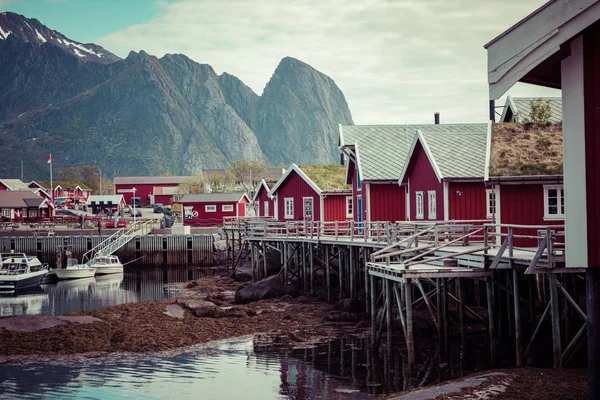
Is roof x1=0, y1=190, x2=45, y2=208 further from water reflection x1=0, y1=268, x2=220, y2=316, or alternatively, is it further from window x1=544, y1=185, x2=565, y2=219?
window x1=544, y1=185, x2=565, y2=219

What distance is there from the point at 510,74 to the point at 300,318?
2043 centimetres

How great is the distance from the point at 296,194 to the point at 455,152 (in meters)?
17.0

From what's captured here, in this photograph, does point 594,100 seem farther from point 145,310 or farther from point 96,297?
point 96,297

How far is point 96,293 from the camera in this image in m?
47.2

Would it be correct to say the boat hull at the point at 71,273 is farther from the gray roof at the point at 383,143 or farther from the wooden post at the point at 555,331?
the wooden post at the point at 555,331

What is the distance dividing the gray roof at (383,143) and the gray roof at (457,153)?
3.22 meters

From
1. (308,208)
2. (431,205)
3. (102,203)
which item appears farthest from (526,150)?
(102,203)

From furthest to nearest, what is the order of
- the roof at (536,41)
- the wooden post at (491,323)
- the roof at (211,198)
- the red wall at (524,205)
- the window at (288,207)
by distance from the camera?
1. the roof at (211,198)
2. the window at (288,207)
3. the red wall at (524,205)
4. the wooden post at (491,323)
5. the roof at (536,41)

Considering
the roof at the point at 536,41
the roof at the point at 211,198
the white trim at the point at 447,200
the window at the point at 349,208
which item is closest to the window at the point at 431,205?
the white trim at the point at 447,200

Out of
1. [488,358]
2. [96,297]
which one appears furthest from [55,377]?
[96,297]

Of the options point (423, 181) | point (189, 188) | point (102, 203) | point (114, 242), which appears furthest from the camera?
point (189, 188)

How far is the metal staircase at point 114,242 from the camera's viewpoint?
6283cm

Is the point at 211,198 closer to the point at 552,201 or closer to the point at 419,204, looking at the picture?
the point at 419,204

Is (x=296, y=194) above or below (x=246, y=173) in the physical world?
below
